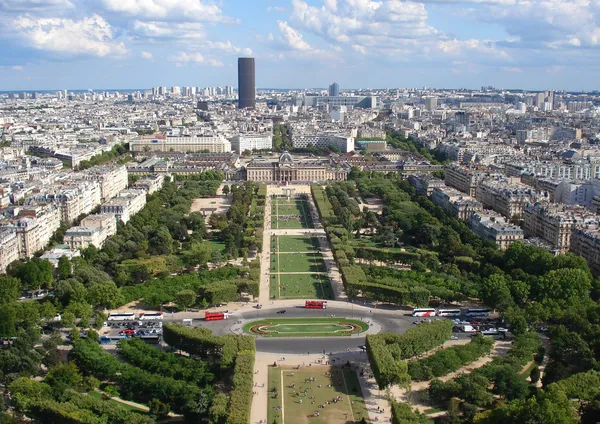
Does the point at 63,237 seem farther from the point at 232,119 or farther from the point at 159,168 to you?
the point at 232,119

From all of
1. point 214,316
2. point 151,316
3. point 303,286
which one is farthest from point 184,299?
point 303,286

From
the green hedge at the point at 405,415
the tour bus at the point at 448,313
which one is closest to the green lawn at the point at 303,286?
the tour bus at the point at 448,313

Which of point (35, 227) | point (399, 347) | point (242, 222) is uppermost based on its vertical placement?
point (35, 227)

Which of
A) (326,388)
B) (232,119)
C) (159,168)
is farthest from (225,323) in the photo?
(232,119)

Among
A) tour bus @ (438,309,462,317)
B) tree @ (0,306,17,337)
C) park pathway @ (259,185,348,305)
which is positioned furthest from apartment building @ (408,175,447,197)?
tree @ (0,306,17,337)

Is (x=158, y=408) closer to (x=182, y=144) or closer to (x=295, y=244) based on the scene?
(x=295, y=244)

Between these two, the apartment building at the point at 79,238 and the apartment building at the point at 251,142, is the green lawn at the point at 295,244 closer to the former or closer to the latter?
the apartment building at the point at 79,238

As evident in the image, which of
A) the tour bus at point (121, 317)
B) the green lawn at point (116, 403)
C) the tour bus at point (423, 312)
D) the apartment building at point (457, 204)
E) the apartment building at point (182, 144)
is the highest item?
the apartment building at point (182, 144)
